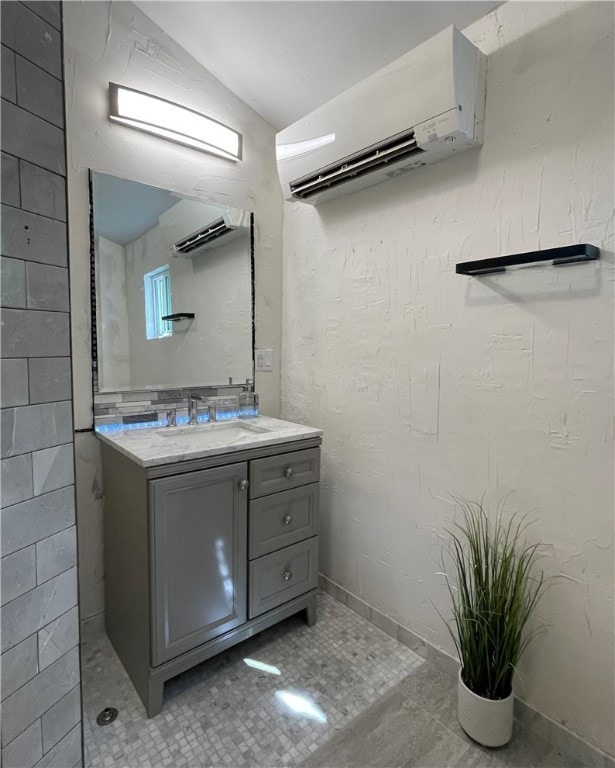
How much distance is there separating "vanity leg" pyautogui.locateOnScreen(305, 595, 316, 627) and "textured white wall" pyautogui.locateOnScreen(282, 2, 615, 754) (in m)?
0.21

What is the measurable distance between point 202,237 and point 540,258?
4.57ft

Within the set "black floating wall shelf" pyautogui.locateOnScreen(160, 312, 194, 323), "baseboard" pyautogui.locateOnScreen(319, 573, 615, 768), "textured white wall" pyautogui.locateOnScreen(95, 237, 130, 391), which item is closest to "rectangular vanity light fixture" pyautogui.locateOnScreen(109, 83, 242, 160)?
"textured white wall" pyautogui.locateOnScreen(95, 237, 130, 391)

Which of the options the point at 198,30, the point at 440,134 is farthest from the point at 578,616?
the point at 198,30

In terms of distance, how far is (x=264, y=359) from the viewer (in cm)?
217

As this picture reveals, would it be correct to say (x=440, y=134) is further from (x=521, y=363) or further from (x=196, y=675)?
(x=196, y=675)

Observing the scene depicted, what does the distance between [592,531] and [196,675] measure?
1.40 m

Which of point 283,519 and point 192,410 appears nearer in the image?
point 283,519

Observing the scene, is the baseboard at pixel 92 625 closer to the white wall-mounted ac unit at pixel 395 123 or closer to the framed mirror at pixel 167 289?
the framed mirror at pixel 167 289

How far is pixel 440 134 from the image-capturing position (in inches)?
50.8

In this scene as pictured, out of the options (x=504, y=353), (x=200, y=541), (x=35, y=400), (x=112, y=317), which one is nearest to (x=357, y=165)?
(x=504, y=353)

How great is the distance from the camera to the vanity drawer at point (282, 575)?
1.59 metres

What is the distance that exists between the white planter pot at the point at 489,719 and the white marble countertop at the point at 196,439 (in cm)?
100

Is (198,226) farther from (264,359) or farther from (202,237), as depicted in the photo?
(264,359)

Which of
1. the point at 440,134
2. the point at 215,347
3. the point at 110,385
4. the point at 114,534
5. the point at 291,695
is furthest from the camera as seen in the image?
the point at 215,347
